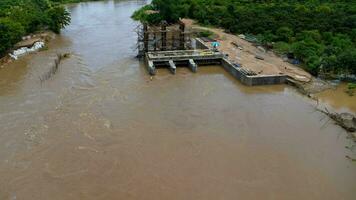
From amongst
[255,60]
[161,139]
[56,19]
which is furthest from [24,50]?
[161,139]

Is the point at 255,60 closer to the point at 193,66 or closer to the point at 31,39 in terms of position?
the point at 193,66

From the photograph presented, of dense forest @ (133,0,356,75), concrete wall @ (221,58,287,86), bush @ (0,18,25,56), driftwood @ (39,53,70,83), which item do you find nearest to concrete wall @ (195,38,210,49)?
dense forest @ (133,0,356,75)

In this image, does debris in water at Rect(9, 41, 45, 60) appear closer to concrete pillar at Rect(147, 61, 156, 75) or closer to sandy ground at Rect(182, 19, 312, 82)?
concrete pillar at Rect(147, 61, 156, 75)

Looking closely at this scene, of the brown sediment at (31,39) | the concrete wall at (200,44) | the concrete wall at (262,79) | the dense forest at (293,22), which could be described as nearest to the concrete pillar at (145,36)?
the concrete wall at (200,44)

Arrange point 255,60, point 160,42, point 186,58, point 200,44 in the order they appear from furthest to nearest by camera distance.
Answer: point 160,42
point 200,44
point 186,58
point 255,60

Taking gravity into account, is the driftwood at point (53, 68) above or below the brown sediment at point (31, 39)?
below

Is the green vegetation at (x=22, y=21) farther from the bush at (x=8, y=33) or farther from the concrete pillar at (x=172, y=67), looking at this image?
the concrete pillar at (x=172, y=67)

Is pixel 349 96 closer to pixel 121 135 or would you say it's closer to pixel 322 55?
pixel 322 55

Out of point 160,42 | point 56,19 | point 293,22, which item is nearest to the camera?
point 160,42
